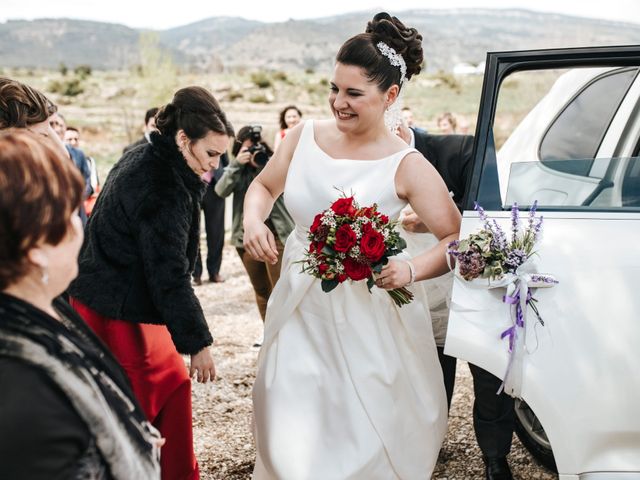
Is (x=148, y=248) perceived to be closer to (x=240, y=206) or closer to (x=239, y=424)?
(x=239, y=424)

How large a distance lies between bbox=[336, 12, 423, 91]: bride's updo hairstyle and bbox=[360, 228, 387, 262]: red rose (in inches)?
30.4

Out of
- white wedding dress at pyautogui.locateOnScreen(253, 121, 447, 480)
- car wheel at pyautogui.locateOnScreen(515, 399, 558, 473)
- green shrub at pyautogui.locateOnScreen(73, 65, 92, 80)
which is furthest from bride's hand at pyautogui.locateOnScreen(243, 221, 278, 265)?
green shrub at pyautogui.locateOnScreen(73, 65, 92, 80)

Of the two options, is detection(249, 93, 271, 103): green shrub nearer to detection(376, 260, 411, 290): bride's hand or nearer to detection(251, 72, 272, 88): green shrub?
detection(251, 72, 272, 88): green shrub

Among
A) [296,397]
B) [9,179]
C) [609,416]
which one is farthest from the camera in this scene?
[296,397]

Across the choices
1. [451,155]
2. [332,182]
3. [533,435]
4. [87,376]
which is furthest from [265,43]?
[87,376]

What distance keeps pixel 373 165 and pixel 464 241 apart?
1.83 feet

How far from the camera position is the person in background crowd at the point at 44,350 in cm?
135

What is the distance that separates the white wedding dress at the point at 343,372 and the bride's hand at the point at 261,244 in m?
0.17

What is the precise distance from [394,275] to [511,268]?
461 millimetres

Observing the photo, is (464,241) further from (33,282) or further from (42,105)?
(42,105)

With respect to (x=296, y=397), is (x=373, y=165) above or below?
above

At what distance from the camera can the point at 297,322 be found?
3.06 m

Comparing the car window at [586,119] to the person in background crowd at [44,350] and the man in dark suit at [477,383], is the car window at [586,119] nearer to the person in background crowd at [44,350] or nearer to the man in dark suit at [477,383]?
the man in dark suit at [477,383]

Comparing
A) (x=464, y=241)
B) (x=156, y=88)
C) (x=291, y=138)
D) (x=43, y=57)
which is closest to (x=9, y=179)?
(x=464, y=241)
